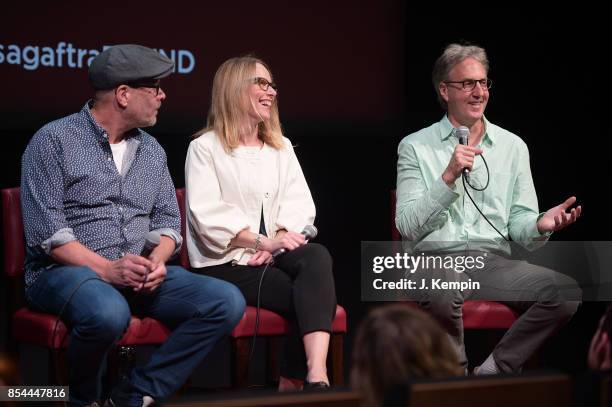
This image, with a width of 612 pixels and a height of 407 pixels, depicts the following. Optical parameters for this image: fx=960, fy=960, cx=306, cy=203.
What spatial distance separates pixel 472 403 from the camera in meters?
1.48

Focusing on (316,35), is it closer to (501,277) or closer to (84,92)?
A: (84,92)

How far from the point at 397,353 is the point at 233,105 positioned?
7.92ft

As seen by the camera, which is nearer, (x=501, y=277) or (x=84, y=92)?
(x=501, y=277)

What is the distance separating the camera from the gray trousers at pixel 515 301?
3.51 metres

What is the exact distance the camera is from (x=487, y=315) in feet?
11.8

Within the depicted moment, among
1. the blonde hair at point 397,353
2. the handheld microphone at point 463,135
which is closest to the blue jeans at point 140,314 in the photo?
the handheld microphone at point 463,135

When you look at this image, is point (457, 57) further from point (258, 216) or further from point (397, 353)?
point (397, 353)

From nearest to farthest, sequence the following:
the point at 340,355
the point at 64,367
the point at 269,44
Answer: the point at 64,367 → the point at 340,355 → the point at 269,44

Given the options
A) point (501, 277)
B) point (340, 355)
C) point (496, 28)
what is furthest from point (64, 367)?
point (496, 28)

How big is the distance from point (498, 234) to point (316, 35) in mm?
1661

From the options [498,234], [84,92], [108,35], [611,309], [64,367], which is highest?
[108,35]

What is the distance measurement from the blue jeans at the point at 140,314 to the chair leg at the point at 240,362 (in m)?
0.10

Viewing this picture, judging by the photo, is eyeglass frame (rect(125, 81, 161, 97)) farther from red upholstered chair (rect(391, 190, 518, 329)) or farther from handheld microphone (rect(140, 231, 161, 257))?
red upholstered chair (rect(391, 190, 518, 329))

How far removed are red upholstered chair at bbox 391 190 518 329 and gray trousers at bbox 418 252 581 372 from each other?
4 cm
